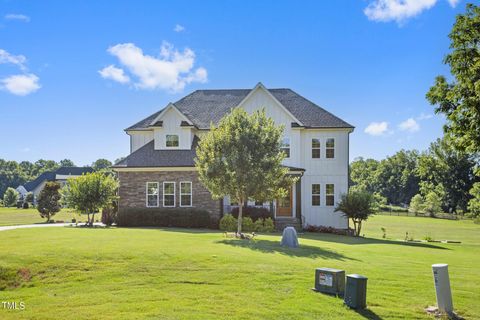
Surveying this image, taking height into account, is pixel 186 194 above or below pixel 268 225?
above

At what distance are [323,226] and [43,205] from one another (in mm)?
22692

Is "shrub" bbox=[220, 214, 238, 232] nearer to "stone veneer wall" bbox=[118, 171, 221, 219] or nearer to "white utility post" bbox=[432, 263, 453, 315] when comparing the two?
"stone veneer wall" bbox=[118, 171, 221, 219]

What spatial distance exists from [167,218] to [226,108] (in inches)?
437

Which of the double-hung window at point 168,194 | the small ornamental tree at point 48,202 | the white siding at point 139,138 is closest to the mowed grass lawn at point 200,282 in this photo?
the double-hung window at point 168,194

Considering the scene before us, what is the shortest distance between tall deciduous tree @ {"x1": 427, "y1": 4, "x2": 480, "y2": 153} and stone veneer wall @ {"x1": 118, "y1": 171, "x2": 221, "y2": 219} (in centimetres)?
1839

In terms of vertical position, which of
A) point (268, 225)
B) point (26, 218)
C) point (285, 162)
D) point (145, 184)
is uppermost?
point (285, 162)

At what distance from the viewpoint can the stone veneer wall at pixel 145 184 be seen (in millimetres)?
29203

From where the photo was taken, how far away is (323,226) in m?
30.9

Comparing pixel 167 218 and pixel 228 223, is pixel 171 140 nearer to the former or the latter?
pixel 167 218

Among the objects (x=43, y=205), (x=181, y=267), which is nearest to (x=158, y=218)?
(x=43, y=205)

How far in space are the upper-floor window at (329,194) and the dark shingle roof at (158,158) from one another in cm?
1034

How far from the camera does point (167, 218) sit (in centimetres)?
2820

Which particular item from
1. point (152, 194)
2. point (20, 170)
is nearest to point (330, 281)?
point (152, 194)

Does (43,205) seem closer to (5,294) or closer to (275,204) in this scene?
(275,204)
